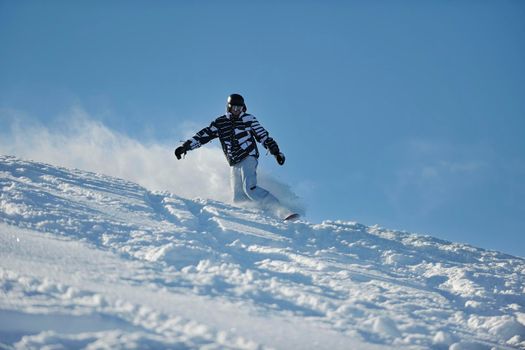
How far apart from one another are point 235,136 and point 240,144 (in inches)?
6.4

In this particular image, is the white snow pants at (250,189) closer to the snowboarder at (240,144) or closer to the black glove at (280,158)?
the snowboarder at (240,144)

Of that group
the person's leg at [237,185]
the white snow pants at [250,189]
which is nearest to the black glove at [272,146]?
the white snow pants at [250,189]

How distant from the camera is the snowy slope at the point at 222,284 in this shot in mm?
2264

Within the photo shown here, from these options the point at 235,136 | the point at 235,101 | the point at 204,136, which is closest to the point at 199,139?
the point at 204,136

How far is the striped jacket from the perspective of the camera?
7.17m

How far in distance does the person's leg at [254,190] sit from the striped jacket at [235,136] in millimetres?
144

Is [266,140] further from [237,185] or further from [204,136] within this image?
[204,136]

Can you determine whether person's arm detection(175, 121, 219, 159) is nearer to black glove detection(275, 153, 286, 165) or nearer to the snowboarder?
the snowboarder

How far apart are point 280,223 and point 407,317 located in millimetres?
→ 3014

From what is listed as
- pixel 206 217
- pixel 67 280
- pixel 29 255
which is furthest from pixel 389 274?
pixel 29 255

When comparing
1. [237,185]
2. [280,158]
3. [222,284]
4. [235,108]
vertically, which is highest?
[235,108]

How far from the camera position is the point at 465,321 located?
298 cm

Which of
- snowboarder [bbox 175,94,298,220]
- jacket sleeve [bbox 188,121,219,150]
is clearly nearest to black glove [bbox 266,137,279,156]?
snowboarder [bbox 175,94,298,220]

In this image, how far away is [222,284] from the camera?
2.98 meters
